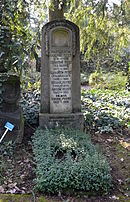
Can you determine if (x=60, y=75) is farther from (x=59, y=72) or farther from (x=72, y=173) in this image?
(x=72, y=173)

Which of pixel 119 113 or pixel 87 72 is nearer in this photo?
pixel 119 113

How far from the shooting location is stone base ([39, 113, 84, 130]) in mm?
4902

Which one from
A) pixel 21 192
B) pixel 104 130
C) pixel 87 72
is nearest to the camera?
pixel 21 192

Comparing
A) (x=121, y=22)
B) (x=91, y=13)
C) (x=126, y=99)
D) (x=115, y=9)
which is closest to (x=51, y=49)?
(x=91, y=13)

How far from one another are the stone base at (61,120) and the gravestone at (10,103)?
59 centimetres

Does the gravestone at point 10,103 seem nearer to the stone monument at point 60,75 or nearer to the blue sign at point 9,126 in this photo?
the blue sign at point 9,126

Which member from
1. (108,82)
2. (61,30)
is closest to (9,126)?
(61,30)

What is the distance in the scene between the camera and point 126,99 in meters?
7.28

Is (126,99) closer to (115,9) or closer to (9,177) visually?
(115,9)

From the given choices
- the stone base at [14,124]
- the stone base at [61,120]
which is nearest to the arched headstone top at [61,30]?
the stone base at [61,120]

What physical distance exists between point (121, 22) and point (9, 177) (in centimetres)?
454

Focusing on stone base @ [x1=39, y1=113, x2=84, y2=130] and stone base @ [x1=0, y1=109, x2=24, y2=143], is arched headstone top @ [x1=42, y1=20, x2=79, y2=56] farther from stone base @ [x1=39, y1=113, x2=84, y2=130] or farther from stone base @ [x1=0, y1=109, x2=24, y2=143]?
stone base @ [x1=0, y1=109, x2=24, y2=143]

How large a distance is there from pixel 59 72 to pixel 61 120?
0.98m

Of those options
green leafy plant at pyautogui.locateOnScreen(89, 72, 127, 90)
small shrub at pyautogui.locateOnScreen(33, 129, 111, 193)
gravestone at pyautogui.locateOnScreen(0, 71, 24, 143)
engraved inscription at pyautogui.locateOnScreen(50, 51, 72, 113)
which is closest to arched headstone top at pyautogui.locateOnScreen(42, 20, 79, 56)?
engraved inscription at pyautogui.locateOnScreen(50, 51, 72, 113)
